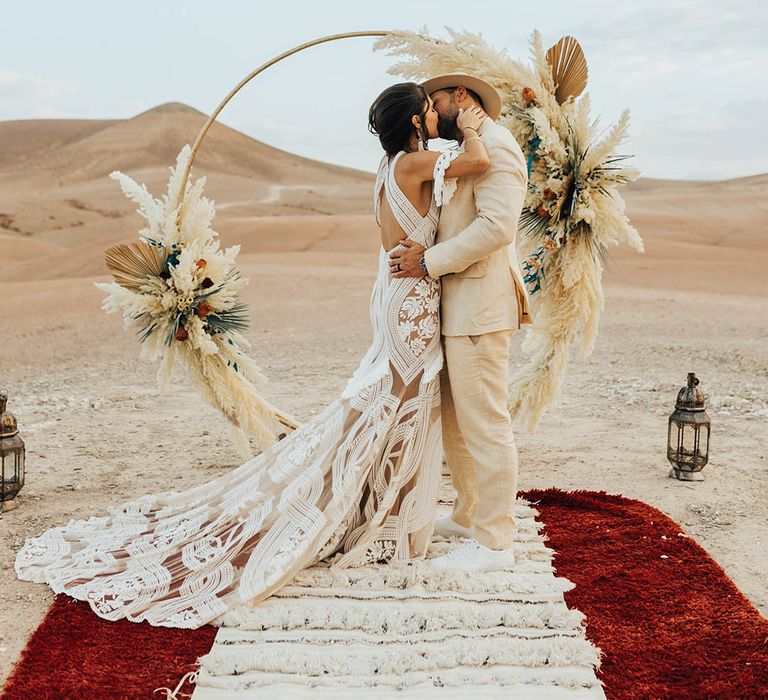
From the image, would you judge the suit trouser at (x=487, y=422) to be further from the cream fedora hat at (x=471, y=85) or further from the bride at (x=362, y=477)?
the cream fedora hat at (x=471, y=85)

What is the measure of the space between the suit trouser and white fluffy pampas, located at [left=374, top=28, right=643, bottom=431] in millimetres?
1310

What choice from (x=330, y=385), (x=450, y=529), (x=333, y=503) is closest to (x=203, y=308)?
(x=333, y=503)

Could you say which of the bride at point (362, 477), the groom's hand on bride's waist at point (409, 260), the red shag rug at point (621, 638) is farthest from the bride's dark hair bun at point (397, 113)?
the red shag rug at point (621, 638)

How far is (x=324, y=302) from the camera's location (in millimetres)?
14141

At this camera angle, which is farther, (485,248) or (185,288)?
(185,288)

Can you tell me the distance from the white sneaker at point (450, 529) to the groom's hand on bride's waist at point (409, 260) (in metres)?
1.28

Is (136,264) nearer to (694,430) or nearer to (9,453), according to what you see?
(9,453)

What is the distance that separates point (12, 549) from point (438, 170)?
276 centimetres

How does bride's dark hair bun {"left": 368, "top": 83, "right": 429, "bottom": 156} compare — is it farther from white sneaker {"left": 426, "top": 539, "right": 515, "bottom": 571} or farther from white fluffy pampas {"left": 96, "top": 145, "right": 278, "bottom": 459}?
white sneaker {"left": 426, "top": 539, "right": 515, "bottom": 571}

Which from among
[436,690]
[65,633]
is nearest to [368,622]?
[436,690]

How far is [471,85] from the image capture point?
13.0 feet

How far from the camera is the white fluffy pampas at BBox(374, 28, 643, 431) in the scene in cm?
482

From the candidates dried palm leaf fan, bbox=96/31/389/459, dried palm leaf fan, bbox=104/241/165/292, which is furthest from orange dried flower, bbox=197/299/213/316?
dried palm leaf fan, bbox=104/241/165/292

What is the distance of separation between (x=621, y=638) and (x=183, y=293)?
9.21 ft
